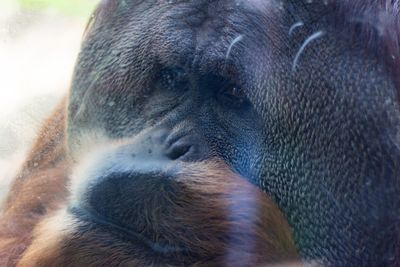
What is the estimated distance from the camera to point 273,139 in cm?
119

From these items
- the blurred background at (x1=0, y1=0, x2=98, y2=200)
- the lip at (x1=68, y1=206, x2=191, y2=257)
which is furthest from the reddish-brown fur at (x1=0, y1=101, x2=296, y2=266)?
the blurred background at (x1=0, y1=0, x2=98, y2=200)

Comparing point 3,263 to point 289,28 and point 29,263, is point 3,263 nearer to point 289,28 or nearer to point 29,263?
point 29,263

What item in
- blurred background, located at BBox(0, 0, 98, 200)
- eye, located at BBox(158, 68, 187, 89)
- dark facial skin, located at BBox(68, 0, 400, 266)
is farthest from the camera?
blurred background, located at BBox(0, 0, 98, 200)

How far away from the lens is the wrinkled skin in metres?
1.16

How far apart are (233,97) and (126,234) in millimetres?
344

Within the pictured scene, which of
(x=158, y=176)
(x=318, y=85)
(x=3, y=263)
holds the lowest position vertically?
(x=3, y=263)

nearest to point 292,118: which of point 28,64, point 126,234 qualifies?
point 126,234

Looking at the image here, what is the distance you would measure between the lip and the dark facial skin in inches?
6.6

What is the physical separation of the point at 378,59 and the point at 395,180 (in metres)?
0.23

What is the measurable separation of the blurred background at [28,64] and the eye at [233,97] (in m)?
0.86

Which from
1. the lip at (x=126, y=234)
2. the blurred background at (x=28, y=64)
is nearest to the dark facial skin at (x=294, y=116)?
the lip at (x=126, y=234)

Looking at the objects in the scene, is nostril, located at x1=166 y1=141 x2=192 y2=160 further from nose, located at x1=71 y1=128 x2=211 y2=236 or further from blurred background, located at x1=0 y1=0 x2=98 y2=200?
blurred background, located at x1=0 y1=0 x2=98 y2=200

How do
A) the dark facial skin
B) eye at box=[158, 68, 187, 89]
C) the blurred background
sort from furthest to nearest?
the blurred background < eye at box=[158, 68, 187, 89] < the dark facial skin

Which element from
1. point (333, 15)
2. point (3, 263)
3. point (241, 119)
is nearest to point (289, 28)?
point (333, 15)
